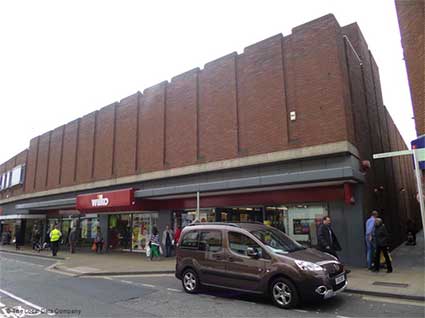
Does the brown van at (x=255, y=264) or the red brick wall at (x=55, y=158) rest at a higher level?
the red brick wall at (x=55, y=158)

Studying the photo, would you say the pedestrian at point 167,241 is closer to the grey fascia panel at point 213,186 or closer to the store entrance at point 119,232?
the grey fascia panel at point 213,186

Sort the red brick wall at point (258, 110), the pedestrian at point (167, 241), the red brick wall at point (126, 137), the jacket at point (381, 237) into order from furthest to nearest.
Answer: the red brick wall at point (126, 137)
the pedestrian at point (167, 241)
the red brick wall at point (258, 110)
the jacket at point (381, 237)

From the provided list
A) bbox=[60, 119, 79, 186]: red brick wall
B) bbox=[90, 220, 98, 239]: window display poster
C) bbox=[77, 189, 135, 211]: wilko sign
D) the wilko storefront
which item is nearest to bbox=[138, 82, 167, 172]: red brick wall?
bbox=[77, 189, 135, 211]: wilko sign

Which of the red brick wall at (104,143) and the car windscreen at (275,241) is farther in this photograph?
A: the red brick wall at (104,143)

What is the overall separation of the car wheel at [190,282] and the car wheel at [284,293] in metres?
2.23

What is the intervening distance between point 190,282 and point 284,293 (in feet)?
9.19

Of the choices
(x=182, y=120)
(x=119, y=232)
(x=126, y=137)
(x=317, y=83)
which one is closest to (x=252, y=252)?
(x=317, y=83)

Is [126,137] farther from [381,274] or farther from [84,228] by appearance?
[381,274]

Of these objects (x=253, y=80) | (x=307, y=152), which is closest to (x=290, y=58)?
(x=253, y=80)

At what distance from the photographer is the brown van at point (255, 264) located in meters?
6.91

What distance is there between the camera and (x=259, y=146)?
14.7 meters

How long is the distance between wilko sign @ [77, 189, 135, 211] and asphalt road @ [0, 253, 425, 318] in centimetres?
772

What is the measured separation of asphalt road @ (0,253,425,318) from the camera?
22.3 ft

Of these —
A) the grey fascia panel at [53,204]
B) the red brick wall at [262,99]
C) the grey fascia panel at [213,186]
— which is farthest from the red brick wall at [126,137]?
the red brick wall at [262,99]
